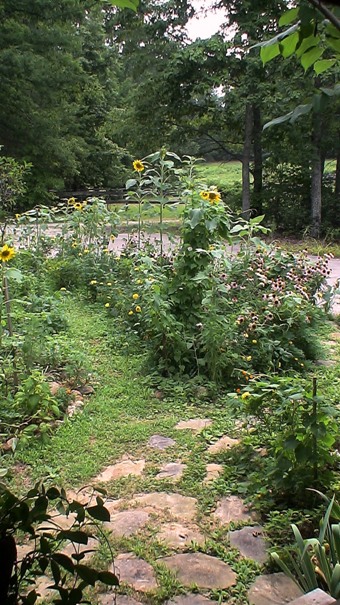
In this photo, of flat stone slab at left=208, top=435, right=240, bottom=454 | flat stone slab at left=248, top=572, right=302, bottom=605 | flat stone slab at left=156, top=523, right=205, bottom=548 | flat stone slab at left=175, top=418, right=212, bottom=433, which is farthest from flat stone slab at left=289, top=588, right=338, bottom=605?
flat stone slab at left=175, top=418, right=212, bottom=433

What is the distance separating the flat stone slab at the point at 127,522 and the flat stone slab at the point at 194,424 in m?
0.74

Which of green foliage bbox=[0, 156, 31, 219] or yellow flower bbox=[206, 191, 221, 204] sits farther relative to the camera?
green foliage bbox=[0, 156, 31, 219]

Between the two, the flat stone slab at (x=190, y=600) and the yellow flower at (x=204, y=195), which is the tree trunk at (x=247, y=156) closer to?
the yellow flower at (x=204, y=195)

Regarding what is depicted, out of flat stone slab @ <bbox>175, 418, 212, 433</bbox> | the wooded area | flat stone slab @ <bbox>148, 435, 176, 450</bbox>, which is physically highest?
the wooded area

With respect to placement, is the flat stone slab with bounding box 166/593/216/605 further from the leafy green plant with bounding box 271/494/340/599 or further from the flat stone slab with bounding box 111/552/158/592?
the leafy green plant with bounding box 271/494/340/599

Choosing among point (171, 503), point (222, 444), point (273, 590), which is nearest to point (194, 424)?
point (222, 444)

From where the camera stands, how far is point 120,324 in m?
4.20

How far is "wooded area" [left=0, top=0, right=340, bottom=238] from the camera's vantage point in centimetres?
1015

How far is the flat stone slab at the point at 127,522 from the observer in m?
1.89

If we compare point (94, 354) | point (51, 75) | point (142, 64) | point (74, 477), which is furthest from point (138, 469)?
point (51, 75)

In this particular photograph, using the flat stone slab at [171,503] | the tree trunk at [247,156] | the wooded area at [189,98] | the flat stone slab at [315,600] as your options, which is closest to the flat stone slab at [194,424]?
the flat stone slab at [171,503]

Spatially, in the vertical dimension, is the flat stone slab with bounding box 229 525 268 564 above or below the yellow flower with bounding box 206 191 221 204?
below

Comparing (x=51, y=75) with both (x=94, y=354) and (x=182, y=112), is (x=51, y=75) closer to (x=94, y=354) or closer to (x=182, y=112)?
(x=182, y=112)

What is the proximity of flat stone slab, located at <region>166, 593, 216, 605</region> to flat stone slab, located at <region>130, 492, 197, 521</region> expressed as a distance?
41 centimetres
